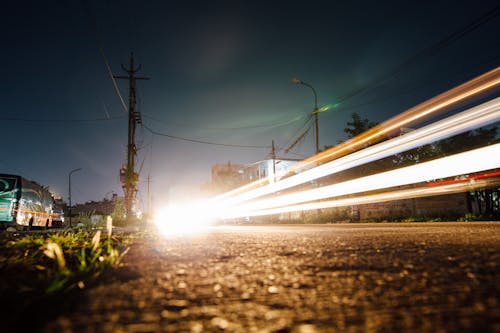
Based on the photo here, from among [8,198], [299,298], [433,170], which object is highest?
[433,170]

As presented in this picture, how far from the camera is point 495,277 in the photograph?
142 centimetres

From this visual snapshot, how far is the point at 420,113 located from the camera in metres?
17.3

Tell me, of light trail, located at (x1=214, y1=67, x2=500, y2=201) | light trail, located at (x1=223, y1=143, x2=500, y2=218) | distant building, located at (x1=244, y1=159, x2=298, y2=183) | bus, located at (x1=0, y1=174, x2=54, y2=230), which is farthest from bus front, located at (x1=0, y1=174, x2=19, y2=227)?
distant building, located at (x1=244, y1=159, x2=298, y2=183)

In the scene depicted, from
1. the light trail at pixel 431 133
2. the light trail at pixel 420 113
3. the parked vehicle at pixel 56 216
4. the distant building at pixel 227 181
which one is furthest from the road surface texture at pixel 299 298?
the distant building at pixel 227 181

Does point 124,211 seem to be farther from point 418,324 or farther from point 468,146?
point 468,146

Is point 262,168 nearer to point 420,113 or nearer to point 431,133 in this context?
point 420,113

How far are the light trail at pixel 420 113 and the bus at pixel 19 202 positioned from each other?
20385mm

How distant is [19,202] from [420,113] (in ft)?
77.7

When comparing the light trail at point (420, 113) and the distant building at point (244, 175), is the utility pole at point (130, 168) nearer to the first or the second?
the light trail at point (420, 113)

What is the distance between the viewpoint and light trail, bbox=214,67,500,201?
13.5 meters

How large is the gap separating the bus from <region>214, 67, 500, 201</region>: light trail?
66.9 ft

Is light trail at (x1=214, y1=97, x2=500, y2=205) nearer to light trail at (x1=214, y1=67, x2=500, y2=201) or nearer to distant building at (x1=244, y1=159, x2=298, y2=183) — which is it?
light trail at (x1=214, y1=67, x2=500, y2=201)

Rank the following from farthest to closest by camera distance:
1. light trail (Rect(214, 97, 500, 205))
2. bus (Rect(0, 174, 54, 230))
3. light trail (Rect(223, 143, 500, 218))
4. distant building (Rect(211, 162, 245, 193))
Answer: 1. distant building (Rect(211, 162, 245, 193))
2. bus (Rect(0, 174, 54, 230))
3. light trail (Rect(223, 143, 500, 218))
4. light trail (Rect(214, 97, 500, 205))

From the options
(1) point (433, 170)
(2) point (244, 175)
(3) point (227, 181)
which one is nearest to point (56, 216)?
(1) point (433, 170)
